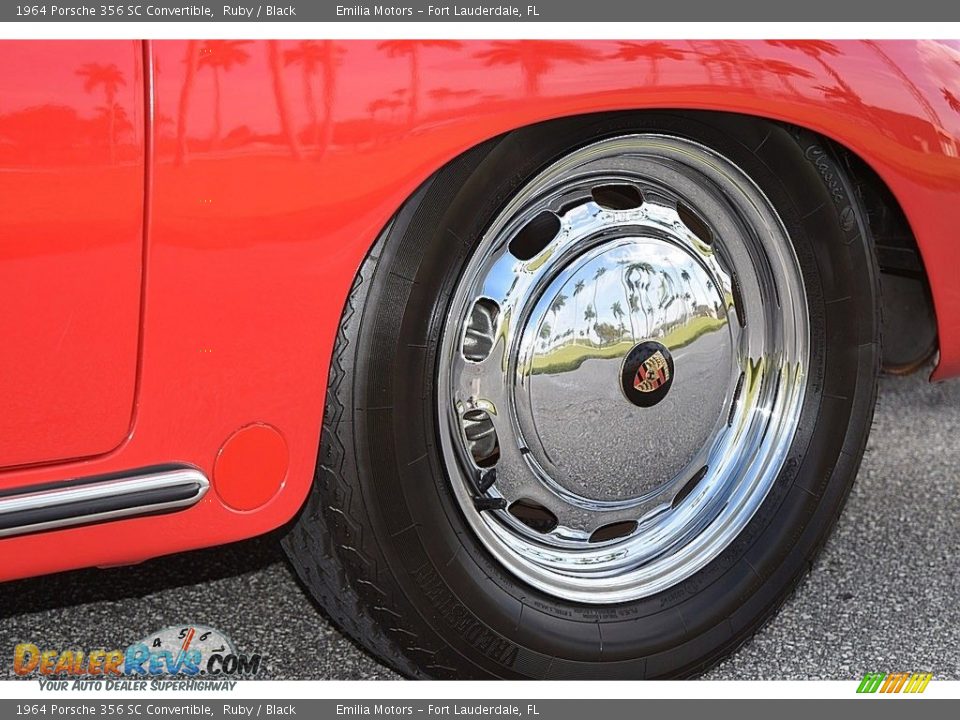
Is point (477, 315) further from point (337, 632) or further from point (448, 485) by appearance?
point (337, 632)

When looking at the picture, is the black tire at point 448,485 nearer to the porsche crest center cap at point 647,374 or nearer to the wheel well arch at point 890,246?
the wheel well arch at point 890,246

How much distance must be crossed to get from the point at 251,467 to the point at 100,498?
0.67ft

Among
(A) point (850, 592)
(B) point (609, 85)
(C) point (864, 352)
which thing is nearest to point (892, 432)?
(A) point (850, 592)

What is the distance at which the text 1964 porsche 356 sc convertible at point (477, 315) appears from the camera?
57.2 inches

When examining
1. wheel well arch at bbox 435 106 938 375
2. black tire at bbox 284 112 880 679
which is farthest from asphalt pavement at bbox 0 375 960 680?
wheel well arch at bbox 435 106 938 375

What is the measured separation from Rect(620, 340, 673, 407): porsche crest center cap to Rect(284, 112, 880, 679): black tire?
12.6 inches

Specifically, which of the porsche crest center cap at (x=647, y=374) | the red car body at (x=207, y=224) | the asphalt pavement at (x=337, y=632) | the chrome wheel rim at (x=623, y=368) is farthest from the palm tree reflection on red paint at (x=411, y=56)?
the asphalt pavement at (x=337, y=632)

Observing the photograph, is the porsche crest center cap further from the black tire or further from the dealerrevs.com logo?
the dealerrevs.com logo

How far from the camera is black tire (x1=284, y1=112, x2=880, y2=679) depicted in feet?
5.47

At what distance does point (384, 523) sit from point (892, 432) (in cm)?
203

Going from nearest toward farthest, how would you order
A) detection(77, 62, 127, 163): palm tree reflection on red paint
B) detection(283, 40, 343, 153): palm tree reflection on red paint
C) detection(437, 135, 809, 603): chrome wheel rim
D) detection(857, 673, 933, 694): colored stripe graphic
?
detection(77, 62, 127, 163): palm tree reflection on red paint < detection(283, 40, 343, 153): palm tree reflection on red paint < detection(437, 135, 809, 603): chrome wheel rim < detection(857, 673, 933, 694): colored stripe graphic

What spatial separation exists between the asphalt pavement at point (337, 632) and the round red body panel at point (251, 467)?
55cm

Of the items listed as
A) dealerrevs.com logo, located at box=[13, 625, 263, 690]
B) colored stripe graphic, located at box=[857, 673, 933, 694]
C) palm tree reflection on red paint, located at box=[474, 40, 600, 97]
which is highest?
palm tree reflection on red paint, located at box=[474, 40, 600, 97]

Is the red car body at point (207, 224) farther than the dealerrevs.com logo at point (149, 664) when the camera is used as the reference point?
No
